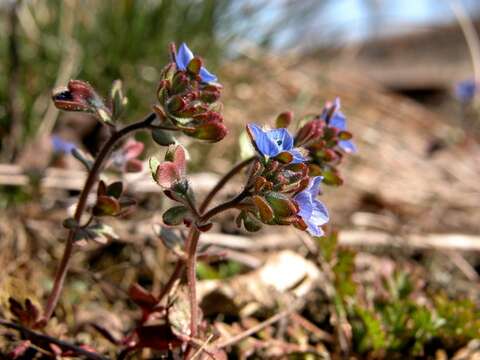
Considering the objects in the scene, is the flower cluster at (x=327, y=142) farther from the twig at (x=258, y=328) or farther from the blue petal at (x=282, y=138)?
the twig at (x=258, y=328)

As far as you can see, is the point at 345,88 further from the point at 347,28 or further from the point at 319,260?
the point at 319,260

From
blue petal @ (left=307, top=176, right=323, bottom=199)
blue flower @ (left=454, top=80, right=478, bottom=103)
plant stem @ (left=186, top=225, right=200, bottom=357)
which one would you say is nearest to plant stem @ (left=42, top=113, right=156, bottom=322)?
plant stem @ (left=186, top=225, right=200, bottom=357)

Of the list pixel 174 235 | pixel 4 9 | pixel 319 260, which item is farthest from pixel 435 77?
pixel 174 235

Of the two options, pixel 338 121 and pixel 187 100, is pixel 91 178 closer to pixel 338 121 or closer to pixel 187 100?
pixel 187 100

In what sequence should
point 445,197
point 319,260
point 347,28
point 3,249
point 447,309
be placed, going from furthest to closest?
point 347,28
point 445,197
point 3,249
point 319,260
point 447,309

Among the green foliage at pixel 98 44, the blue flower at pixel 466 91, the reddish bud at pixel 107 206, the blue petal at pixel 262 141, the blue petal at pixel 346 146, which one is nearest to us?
the blue petal at pixel 262 141

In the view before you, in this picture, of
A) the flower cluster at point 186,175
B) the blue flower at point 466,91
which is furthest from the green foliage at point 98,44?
the flower cluster at point 186,175

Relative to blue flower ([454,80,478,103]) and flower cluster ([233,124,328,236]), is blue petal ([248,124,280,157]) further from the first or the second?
blue flower ([454,80,478,103])
